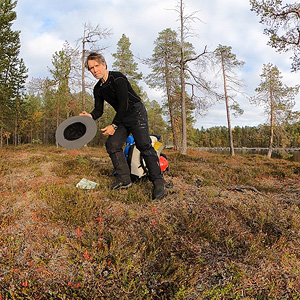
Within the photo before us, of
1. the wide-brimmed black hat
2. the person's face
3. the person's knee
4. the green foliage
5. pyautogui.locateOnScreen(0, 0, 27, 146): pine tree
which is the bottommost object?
the green foliage

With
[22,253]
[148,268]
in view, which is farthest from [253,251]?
[22,253]

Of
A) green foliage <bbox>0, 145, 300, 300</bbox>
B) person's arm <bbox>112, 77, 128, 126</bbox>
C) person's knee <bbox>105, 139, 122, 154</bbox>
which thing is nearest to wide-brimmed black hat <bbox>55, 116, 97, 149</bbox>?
person's knee <bbox>105, 139, 122, 154</bbox>

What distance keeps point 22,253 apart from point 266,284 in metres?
2.13

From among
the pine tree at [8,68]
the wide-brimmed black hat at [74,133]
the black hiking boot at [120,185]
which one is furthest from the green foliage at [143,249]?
the pine tree at [8,68]

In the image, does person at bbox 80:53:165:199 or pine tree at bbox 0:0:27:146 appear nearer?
person at bbox 80:53:165:199

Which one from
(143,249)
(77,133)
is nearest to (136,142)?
(77,133)

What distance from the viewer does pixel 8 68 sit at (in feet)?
75.2

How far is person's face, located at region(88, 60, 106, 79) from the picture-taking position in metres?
3.19

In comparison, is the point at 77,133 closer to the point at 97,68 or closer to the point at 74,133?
the point at 74,133

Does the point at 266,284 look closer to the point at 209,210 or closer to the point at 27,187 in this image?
the point at 209,210

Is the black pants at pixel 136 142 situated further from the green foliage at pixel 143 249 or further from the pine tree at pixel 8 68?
the pine tree at pixel 8 68

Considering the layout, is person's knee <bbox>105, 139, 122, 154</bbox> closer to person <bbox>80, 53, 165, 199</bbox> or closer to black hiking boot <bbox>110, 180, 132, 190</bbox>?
person <bbox>80, 53, 165, 199</bbox>

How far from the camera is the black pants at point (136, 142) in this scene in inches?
137

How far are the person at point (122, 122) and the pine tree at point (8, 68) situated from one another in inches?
736
